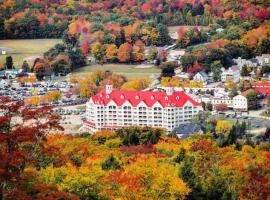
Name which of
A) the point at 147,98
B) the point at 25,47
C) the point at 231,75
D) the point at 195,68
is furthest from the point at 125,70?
the point at 147,98

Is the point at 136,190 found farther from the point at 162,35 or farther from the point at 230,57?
the point at 162,35

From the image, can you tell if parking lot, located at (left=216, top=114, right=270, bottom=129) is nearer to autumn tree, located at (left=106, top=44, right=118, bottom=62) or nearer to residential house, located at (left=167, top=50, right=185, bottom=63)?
residential house, located at (left=167, top=50, right=185, bottom=63)

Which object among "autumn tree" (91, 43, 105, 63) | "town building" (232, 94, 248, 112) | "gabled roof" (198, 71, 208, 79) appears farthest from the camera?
"autumn tree" (91, 43, 105, 63)

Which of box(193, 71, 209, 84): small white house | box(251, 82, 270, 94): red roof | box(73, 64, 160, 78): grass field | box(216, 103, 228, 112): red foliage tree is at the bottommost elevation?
box(216, 103, 228, 112): red foliage tree

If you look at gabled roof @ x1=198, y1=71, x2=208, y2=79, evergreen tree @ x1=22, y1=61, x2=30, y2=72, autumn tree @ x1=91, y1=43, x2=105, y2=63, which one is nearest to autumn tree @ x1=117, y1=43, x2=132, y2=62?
autumn tree @ x1=91, y1=43, x2=105, y2=63

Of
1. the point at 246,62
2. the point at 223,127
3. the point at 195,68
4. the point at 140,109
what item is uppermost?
the point at 246,62

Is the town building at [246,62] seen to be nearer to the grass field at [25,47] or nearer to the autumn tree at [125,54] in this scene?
the autumn tree at [125,54]

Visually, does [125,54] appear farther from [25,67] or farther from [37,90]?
[37,90]

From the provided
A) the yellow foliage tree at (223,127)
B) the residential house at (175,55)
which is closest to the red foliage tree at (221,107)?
the yellow foliage tree at (223,127)
